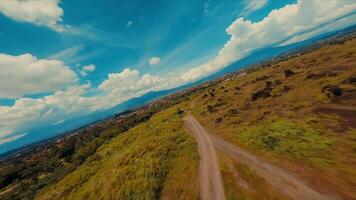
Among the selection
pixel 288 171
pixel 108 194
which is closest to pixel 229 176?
pixel 288 171

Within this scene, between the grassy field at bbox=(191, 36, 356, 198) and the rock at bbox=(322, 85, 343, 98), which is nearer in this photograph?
the grassy field at bbox=(191, 36, 356, 198)

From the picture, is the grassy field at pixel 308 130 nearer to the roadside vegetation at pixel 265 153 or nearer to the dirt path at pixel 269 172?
the roadside vegetation at pixel 265 153

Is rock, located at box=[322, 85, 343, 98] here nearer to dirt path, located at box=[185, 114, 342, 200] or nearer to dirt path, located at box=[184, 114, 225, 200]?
dirt path, located at box=[185, 114, 342, 200]

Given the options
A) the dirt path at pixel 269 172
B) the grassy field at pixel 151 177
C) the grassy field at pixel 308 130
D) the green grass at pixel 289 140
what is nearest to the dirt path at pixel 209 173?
the dirt path at pixel 269 172

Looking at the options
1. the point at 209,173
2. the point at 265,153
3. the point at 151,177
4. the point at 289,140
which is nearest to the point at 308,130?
the point at 289,140

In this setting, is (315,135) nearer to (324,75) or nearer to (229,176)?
(229,176)

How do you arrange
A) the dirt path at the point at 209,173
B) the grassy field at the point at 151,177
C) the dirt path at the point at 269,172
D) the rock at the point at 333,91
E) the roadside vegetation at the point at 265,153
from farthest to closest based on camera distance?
1. the rock at the point at 333,91
2. the grassy field at the point at 151,177
3. the dirt path at the point at 209,173
4. the roadside vegetation at the point at 265,153
5. the dirt path at the point at 269,172

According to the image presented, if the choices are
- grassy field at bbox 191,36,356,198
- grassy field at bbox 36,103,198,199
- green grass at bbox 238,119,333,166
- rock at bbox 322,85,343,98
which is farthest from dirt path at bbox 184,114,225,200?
rock at bbox 322,85,343,98

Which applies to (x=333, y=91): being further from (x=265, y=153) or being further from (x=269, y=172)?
(x=269, y=172)
